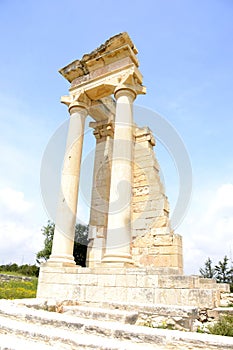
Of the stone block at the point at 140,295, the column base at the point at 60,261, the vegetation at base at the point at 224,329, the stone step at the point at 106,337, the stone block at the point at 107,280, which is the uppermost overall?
the column base at the point at 60,261

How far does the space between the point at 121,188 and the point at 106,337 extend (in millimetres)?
6530

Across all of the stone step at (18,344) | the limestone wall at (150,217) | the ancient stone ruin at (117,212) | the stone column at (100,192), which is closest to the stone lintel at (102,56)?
the ancient stone ruin at (117,212)

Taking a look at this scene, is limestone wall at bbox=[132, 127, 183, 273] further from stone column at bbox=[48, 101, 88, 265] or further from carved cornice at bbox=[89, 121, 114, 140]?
stone column at bbox=[48, 101, 88, 265]

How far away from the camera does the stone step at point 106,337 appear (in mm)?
3281

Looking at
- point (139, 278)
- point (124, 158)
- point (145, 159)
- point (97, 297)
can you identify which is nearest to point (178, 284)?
point (139, 278)

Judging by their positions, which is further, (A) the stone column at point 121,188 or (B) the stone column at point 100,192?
(B) the stone column at point 100,192

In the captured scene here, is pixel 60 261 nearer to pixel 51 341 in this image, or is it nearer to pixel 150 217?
pixel 150 217

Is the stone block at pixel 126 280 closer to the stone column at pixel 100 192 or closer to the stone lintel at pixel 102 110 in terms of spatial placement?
the stone column at pixel 100 192

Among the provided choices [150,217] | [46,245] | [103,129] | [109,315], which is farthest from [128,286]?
[46,245]

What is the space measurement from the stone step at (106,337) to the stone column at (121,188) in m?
5.05

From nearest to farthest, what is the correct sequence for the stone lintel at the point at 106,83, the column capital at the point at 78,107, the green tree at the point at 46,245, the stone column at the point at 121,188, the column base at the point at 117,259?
the column base at the point at 117,259 → the stone column at the point at 121,188 → the stone lintel at the point at 106,83 → the column capital at the point at 78,107 → the green tree at the point at 46,245

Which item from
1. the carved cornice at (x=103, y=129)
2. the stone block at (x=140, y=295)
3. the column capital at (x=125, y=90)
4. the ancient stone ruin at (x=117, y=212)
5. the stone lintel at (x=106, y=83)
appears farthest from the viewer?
the carved cornice at (x=103, y=129)

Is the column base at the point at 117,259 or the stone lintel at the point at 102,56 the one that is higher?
the stone lintel at the point at 102,56

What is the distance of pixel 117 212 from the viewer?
9922 millimetres
